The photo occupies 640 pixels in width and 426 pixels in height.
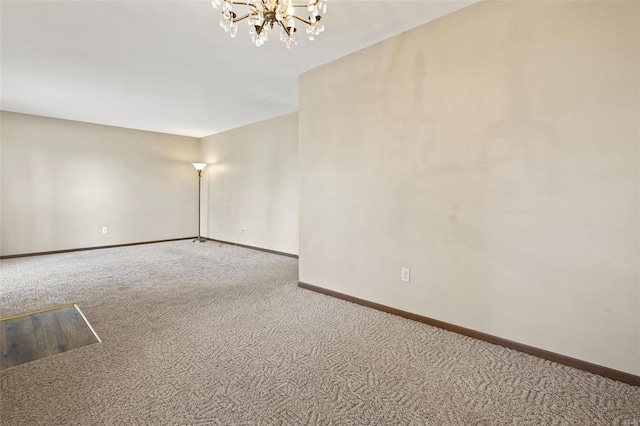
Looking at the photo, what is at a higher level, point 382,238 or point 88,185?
point 88,185

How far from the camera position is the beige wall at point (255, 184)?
5.19m

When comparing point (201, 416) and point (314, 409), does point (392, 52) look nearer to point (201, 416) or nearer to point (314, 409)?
point (314, 409)

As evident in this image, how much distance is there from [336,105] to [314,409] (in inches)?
99.8

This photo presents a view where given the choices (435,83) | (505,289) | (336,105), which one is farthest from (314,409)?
(336,105)

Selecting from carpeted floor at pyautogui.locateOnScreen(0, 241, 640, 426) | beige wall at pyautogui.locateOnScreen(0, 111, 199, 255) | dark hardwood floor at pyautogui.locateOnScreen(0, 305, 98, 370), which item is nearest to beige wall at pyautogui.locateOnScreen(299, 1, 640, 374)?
carpeted floor at pyautogui.locateOnScreen(0, 241, 640, 426)

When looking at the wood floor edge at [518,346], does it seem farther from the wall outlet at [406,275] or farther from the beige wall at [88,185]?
the beige wall at [88,185]

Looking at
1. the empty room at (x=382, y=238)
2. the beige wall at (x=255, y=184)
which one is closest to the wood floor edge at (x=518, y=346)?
the empty room at (x=382, y=238)

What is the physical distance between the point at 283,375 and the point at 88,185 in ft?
18.6

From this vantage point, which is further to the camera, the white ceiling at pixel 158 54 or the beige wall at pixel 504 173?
the white ceiling at pixel 158 54

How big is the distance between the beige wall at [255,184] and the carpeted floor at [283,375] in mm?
2440

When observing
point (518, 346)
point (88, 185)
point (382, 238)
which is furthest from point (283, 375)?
point (88, 185)

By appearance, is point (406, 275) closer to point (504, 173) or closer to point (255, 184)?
point (504, 173)

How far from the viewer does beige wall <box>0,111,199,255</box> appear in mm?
4871

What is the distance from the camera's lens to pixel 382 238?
272 cm
